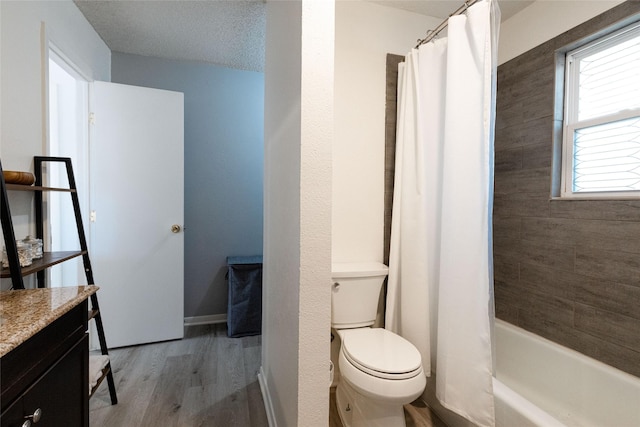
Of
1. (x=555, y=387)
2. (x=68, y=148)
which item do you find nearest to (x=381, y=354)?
(x=555, y=387)

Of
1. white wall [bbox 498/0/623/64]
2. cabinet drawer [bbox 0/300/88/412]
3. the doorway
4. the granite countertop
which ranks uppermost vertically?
white wall [bbox 498/0/623/64]

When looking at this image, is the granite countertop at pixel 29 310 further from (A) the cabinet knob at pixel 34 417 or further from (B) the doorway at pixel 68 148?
(B) the doorway at pixel 68 148

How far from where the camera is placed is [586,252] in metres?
1.55

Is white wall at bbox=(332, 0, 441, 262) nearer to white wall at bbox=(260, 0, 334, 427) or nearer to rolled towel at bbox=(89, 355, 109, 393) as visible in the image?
white wall at bbox=(260, 0, 334, 427)

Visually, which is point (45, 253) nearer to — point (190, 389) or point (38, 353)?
point (38, 353)

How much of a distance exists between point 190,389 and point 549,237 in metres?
2.39

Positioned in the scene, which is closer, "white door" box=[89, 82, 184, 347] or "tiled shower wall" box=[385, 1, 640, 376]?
"tiled shower wall" box=[385, 1, 640, 376]

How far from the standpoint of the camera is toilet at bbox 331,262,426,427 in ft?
4.00

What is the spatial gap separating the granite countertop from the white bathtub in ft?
5.56

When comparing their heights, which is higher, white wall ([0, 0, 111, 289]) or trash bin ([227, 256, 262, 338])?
white wall ([0, 0, 111, 289])

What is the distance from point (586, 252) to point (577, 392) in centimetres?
73

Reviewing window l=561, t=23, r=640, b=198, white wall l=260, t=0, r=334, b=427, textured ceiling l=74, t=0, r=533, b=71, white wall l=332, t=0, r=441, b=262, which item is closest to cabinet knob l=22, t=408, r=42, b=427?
white wall l=260, t=0, r=334, b=427

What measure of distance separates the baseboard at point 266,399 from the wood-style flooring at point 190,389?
0.12ft

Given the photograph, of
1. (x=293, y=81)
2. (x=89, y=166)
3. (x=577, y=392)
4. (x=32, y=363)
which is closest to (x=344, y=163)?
(x=293, y=81)
